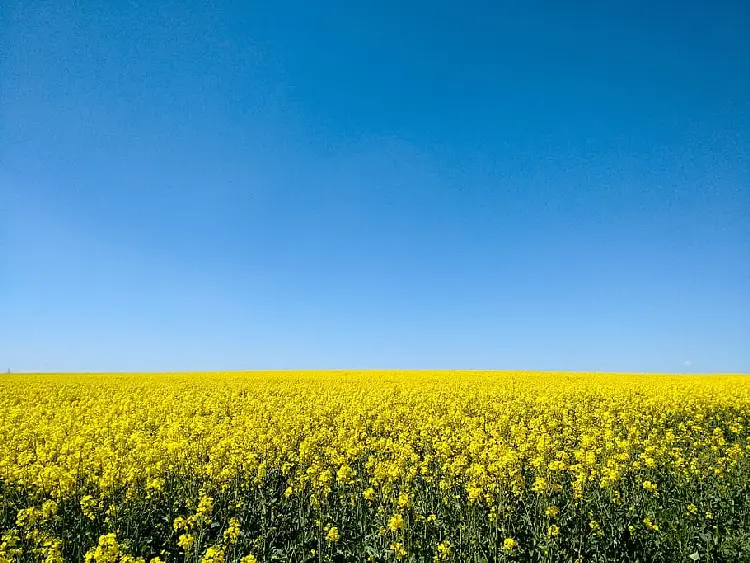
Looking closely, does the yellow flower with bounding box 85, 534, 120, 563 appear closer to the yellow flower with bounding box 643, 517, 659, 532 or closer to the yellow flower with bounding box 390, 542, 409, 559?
the yellow flower with bounding box 390, 542, 409, 559

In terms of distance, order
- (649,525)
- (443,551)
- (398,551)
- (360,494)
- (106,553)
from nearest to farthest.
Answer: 1. (106,553)
2. (398,551)
3. (443,551)
4. (649,525)
5. (360,494)

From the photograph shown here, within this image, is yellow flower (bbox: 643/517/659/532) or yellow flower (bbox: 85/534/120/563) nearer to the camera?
yellow flower (bbox: 85/534/120/563)

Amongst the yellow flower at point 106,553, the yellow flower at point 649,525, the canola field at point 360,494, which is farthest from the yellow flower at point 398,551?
the yellow flower at point 649,525

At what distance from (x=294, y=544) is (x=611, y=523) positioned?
4302mm

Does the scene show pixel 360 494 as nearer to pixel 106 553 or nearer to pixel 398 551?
pixel 398 551

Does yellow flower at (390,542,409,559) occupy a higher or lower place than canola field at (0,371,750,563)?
higher

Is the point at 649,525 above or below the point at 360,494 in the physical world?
above

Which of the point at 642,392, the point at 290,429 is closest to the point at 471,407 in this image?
the point at 290,429

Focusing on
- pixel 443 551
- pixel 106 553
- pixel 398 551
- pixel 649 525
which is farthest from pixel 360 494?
pixel 106 553

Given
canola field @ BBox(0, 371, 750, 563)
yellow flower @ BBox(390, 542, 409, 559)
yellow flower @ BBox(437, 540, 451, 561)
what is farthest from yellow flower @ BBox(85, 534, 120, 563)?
yellow flower @ BBox(437, 540, 451, 561)

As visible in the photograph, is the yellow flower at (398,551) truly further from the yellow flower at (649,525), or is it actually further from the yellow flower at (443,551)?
the yellow flower at (649,525)

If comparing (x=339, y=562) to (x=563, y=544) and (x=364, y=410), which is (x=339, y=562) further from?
(x=364, y=410)

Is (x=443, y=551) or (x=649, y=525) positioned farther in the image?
(x=649, y=525)

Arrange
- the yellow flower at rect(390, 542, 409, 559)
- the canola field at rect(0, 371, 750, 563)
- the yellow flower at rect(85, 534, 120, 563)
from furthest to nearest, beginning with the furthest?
the canola field at rect(0, 371, 750, 563)
the yellow flower at rect(390, 542, 409, 559)
the yellow flower at rect(85, 534, 120, 563)
